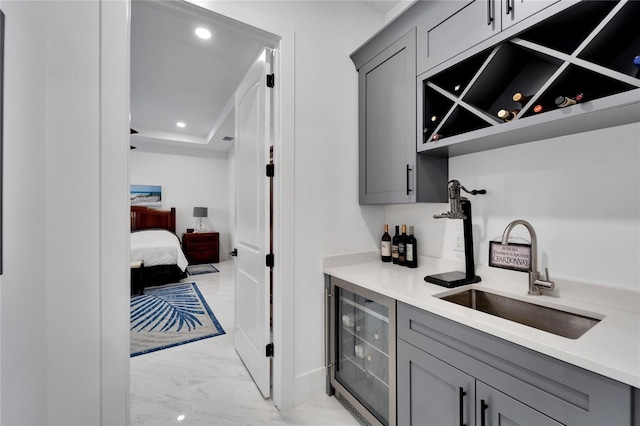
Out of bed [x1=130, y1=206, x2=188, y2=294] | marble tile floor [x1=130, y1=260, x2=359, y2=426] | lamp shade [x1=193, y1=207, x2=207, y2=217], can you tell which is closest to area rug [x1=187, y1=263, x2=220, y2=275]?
bed [x1=130, y1=206, x2=188, y2=294]

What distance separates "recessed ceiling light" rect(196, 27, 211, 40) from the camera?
7.87 ft

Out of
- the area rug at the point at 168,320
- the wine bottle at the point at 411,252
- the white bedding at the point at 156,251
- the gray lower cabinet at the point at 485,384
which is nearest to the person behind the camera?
the gray lower cabinet at the point at 485,384

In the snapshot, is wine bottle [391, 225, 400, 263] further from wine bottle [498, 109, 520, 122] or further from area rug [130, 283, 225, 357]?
area rug [130, 283, 225, 357]

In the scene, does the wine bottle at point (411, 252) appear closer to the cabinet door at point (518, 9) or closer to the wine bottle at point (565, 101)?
the wine bottle at point (565, 101)

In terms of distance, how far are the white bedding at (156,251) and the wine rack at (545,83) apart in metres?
4.35

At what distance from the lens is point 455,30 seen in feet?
4.63

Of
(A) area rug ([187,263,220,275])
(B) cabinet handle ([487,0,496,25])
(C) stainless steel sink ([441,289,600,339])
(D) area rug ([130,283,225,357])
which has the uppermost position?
(B) cabinet handle ([487,0,496,25])

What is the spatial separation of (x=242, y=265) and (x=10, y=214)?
1.51m

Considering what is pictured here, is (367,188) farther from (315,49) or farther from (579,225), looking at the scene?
(579,225)

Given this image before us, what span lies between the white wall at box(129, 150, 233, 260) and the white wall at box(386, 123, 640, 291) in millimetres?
6228

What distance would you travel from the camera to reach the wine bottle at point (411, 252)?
1.91m

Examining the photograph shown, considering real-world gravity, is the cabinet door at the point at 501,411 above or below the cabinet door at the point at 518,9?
below

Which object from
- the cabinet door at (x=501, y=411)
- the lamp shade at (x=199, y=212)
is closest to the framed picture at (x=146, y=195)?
the lamp shade at (x=199, y=212)

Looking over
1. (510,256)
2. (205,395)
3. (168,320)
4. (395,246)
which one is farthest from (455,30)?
(168,320)
